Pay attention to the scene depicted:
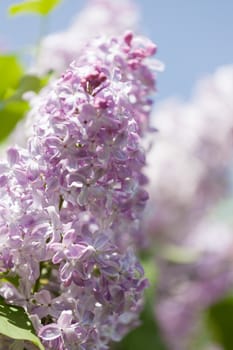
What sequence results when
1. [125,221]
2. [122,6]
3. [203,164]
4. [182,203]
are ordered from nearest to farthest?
[125,221] < [122,6] < [203,164] < [182,203]

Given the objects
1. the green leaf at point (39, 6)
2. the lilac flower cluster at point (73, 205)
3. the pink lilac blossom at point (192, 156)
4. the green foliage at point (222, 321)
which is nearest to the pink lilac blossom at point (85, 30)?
the green leaf at point (39, 6)

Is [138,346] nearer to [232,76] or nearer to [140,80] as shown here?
[232,76]

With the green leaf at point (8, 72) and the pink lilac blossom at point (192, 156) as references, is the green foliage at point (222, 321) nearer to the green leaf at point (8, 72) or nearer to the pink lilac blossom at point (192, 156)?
the pink lilac blossom at point (192, 156)

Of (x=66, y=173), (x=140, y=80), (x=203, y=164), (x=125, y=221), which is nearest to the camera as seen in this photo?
(x=66, y=173)

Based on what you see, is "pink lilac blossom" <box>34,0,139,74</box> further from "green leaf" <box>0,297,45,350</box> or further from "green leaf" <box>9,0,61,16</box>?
"green leaf" <box>0,297,45,350</box>

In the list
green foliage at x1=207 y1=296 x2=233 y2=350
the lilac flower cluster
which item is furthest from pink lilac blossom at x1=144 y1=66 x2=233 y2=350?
the lilac flower cluster

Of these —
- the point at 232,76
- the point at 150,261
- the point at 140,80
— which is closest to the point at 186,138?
the point at 232,76

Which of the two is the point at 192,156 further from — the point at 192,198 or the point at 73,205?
the point at 73,205
